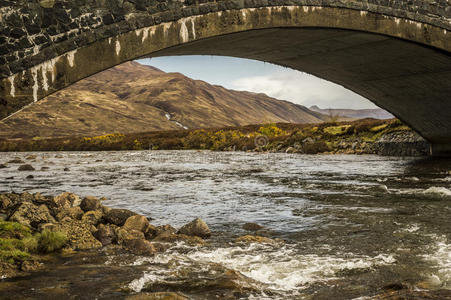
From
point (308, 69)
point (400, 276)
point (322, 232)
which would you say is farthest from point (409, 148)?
point (400, 276)

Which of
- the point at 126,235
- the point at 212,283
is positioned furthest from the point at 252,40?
the point at 212,283

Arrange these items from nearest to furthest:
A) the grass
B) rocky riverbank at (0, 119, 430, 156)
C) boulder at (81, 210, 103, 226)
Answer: the grass, boulder at (81, 210, 103, 226), rocky riverbank at (0, 119, 430, 156)

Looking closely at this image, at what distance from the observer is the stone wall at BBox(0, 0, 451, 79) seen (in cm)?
595

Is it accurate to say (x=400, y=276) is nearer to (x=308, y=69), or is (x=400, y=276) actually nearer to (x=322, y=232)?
(x=322, y=232)

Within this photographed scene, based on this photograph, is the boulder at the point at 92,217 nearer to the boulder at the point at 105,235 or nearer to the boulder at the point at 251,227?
the boulder at the point at 105,235

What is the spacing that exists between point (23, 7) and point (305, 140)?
92.7ft

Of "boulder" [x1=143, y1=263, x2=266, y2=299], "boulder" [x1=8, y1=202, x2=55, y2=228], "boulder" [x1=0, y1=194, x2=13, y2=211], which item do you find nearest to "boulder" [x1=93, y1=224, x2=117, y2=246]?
"boulder" [x1=8, y1=202, x2=55, y2=228]

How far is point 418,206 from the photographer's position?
8422 millimetres

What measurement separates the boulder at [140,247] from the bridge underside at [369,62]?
13.9 feet

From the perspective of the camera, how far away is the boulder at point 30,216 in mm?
6227

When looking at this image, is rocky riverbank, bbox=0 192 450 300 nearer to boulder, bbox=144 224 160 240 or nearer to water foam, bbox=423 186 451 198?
boulder, bbox=144 224 160 240

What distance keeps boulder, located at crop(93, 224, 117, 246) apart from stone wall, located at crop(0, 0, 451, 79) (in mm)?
2596

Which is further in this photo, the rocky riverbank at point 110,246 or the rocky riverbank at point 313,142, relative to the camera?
the rocky riverbank at point 313,142

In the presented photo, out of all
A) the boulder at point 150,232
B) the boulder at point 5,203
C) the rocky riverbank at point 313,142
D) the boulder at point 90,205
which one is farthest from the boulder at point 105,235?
the rocky riverbank at point 313,142
